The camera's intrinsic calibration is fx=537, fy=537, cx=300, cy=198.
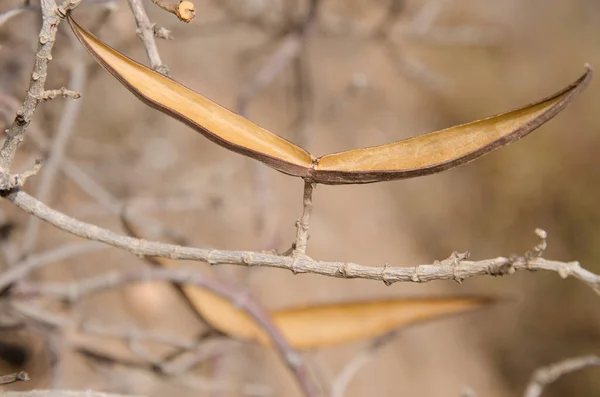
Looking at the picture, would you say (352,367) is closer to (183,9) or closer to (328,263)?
(328,263)

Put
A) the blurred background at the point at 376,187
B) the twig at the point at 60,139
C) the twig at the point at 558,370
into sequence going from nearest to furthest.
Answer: the twig at the point at 558,370
the twig at the point at 60,139
the blurred background at the point at 376,187

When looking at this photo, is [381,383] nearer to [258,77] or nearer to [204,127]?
[258,77]

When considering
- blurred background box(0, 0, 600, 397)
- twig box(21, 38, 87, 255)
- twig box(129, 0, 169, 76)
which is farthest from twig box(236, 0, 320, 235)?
twig box(129, 0, 169, 76)

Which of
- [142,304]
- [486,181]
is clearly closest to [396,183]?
[486,181]

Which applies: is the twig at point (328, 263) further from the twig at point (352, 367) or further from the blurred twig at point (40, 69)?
the twig at point (352, 367)

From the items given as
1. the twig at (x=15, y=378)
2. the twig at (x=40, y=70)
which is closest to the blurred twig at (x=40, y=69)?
the twig at (x=40, y=70)

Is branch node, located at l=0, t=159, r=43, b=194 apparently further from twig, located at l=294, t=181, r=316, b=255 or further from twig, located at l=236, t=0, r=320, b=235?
twig, located at l=236, t=0, r=320, b=235

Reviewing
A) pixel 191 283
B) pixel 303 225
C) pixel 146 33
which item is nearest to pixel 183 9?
pixel 146 33
